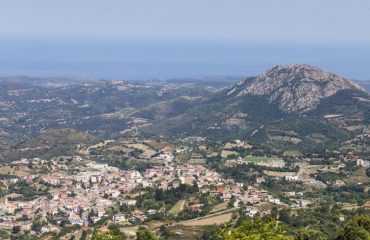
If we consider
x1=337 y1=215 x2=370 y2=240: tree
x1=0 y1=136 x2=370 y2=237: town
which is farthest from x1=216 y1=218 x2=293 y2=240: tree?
x1=0 y1=136 x2=370 y2=237: town

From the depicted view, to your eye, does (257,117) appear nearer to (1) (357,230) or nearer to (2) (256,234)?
(1) (357,230)

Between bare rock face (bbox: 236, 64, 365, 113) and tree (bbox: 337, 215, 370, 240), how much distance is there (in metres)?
115

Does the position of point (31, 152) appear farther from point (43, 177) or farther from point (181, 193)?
point (181, 193)

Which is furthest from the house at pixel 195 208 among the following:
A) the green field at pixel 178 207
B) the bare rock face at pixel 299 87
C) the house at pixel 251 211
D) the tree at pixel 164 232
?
the bare rock face at pixel 299 87

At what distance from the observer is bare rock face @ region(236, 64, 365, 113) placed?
153 metres

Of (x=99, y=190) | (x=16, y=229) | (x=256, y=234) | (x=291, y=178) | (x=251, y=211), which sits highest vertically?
(x=256, y=234)

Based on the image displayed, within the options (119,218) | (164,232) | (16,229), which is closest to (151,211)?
(119,218)

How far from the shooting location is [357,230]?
3391 centimetres

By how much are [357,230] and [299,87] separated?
404ft

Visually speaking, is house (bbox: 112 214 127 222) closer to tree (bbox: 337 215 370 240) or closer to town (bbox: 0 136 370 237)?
town (bbox: 0 136 370 237)

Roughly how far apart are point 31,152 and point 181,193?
53.3 m

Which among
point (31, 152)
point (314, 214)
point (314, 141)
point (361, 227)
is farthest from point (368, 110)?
point (361, 227)

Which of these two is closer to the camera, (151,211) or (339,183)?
(151,211)

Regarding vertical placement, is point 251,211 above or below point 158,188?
above
